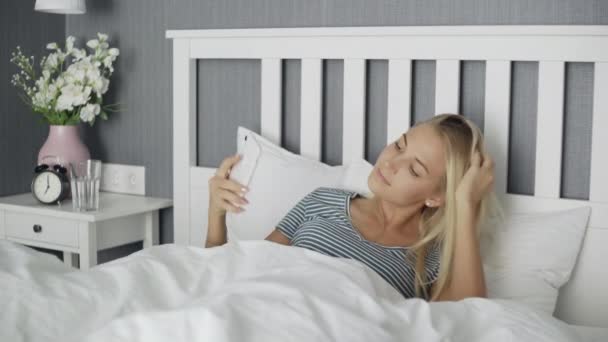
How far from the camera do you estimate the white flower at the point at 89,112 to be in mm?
2416

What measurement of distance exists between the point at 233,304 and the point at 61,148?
1.44 m

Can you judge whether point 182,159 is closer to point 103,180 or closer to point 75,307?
point 103,180

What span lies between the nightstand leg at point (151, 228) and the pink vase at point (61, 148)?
0.88ft

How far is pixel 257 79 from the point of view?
232 cm

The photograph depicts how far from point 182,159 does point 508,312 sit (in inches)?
49.0

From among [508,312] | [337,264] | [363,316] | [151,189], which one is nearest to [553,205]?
[508,312]

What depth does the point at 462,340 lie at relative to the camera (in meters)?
1.32

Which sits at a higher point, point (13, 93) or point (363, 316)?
point (13, 93)

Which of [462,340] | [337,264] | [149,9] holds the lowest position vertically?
[462,340]

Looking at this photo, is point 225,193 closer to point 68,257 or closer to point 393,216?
point 393,216

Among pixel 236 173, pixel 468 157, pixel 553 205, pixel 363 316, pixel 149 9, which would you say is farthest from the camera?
pixel 149 9

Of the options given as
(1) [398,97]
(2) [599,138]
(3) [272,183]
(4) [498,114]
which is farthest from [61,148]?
(2) [599,138]

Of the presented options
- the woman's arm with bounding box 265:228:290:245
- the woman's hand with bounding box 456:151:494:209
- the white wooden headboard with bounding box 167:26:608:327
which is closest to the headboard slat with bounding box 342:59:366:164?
the white wooden headboard with bounding box 167:26:608:327

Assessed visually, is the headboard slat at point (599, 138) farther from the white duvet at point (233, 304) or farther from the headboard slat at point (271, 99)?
the headboard slat at point (271, 99)
